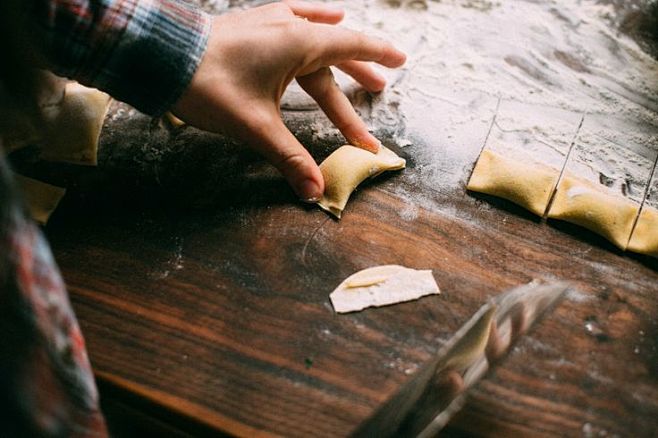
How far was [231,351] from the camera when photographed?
27.6 inches

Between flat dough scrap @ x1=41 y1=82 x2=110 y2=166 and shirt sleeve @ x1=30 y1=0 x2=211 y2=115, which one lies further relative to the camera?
flat dough scrap @ x1=41 y1=82 x2=110 y2=166

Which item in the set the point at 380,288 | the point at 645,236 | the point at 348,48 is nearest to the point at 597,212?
the point at 645,236

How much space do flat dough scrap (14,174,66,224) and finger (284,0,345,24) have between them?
1.62ft

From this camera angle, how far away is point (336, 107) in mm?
901

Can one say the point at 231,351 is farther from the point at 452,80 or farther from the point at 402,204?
the point at 452,80

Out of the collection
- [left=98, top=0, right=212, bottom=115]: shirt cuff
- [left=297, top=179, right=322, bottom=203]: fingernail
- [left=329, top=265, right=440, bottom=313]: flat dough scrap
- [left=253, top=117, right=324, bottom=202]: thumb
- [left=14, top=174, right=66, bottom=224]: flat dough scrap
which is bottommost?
[left=14, top=174, right=66, bottom=224]: flat dough scrap

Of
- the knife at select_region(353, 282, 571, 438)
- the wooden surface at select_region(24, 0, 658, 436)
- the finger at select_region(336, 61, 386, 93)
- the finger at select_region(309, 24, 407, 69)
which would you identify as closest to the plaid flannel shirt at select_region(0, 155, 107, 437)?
the wooden surface at select_region(24, 0, 658, 436)

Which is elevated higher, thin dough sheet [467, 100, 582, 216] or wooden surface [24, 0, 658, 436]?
thin dough sheet [467, 100, 582, 216]

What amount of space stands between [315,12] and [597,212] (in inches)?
22.9

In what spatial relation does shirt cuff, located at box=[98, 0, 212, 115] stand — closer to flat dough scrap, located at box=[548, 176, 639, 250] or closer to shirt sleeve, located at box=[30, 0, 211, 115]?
shirt sleeve, located at box=[30, 0, 211, 115]

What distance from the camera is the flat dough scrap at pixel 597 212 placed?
832mm

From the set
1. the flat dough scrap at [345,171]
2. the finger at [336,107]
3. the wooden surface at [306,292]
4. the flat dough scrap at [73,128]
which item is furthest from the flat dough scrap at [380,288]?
the flat dough scrap at [73,128]

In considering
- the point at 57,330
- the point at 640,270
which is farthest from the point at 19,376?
the point at 640,270

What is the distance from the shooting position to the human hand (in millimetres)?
771
